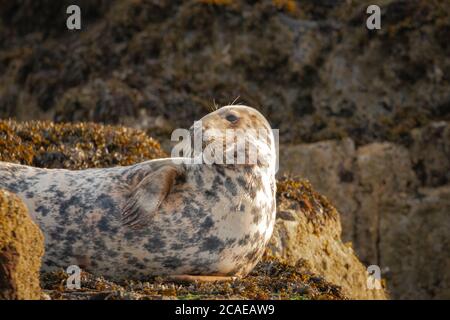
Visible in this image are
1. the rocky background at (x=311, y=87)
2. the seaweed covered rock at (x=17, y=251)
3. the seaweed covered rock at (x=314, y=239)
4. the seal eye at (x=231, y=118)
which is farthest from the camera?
the rocky background at (x=311, y=87)

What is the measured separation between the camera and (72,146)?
9641 mm

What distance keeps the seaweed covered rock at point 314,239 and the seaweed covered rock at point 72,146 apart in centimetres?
158

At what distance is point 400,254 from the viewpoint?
471 inches

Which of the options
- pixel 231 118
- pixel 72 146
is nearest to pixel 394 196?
pixel 72 146

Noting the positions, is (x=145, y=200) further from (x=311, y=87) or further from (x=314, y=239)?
(x=311, y=87)

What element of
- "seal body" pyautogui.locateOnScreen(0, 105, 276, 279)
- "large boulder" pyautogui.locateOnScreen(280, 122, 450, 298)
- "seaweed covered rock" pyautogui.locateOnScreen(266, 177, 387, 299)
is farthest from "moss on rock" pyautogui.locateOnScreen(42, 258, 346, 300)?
"large boulder" pyautogui.locateOnScreen(280, 122, 450, 298)

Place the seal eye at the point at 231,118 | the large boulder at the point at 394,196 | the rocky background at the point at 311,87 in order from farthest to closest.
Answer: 1. the rocky background at the point at 311,87
2. the large boulder at the point at 394,196
3. the seal eye at the point at 231,118

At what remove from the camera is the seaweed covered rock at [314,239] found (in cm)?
877

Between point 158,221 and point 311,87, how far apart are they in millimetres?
7640

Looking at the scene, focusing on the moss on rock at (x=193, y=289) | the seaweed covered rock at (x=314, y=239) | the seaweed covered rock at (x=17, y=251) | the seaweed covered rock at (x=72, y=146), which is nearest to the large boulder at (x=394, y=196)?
the seaweed covered rock at (x=314, y=239)

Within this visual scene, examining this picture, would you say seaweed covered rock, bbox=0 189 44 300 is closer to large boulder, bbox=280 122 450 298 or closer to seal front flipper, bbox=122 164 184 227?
seal front flipper, bbox=122 164 184 227

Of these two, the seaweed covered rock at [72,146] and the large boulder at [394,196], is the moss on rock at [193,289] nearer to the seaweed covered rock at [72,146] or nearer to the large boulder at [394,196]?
the seaweed covered rock at [72,146]

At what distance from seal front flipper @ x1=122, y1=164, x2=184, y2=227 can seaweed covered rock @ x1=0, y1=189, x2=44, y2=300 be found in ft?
4.11
